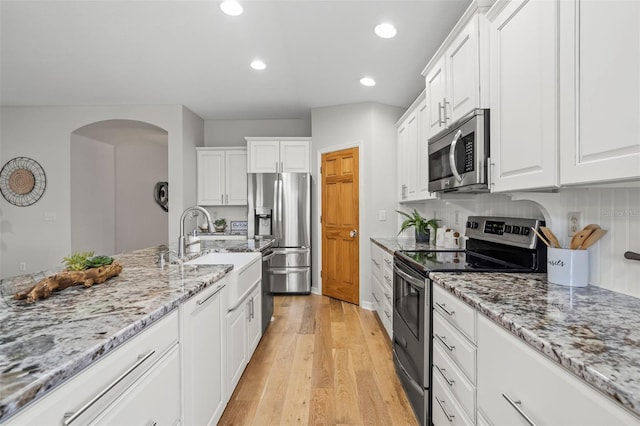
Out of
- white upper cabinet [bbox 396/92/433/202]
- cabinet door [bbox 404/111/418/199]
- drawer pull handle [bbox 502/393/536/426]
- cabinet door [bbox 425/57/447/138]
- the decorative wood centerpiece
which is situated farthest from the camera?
cabinet door [bbox 404/111/418/199]

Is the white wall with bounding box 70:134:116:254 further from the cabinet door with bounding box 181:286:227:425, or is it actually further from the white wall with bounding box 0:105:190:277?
the cabinet door with bounding box 181:286:227:425

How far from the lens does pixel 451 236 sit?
2811 mm

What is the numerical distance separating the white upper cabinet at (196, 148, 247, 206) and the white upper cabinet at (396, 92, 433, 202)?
254 centimetres

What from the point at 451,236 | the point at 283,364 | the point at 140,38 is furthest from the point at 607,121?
the point at 140,38

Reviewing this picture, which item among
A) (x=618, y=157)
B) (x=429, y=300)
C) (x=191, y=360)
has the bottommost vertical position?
(x=191, y=360)

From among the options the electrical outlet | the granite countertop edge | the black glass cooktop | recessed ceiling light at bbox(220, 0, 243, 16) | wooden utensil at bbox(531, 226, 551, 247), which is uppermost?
recessed ceiling light at bbox(220, 0, 243, 16)

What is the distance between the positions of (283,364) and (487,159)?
206 centimetres

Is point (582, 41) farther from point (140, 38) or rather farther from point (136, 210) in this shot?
point (136, 210)

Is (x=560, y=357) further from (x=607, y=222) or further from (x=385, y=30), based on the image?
(x=385, y=30)

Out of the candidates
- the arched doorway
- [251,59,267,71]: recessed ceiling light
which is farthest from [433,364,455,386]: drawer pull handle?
the arched doorway

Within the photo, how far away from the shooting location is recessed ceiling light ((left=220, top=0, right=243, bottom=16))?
2280 mm

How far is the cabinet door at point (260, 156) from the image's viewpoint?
4.65 m

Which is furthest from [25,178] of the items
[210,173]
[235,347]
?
[235,347]

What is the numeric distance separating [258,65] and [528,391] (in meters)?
3.41
